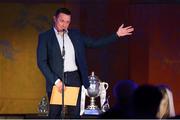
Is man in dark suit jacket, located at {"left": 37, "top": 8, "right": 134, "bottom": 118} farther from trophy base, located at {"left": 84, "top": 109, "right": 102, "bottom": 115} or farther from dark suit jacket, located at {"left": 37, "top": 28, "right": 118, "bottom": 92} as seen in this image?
trophy base, located at {"left": 84, "top": 109, "right": 102, "bottom": 115}

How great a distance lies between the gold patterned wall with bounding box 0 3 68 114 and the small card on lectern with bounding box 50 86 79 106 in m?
2.24

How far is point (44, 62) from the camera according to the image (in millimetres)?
5293

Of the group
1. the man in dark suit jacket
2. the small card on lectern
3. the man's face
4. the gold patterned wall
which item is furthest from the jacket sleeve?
the gold patterned wall

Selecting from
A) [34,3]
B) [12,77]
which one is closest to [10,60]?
[12,77]

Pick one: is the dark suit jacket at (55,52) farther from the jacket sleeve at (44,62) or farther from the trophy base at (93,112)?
the trophy base at (93,112)

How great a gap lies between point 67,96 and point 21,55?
7.60 ft

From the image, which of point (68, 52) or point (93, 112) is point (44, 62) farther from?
point (93, 112)

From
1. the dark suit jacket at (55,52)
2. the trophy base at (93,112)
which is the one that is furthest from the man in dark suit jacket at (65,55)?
the trophy base at (93,112)

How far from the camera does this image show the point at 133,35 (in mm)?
7371

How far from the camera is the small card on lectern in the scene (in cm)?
509

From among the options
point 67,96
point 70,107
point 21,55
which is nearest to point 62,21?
point 67,96

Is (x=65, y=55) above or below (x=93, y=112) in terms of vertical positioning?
above

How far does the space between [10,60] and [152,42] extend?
176 centimetres

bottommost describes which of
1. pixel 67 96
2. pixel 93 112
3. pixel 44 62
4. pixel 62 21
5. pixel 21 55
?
pixel 93 112
